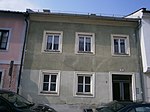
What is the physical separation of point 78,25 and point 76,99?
5.09 m

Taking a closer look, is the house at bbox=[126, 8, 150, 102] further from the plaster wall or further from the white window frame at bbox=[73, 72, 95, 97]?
the white window frame at bbox=[73, 72, 95, 97]

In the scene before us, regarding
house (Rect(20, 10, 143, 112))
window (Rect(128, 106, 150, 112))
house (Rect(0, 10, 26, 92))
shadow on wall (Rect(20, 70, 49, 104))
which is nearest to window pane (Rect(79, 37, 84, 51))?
house (Rect(20, 10, 143, 112))

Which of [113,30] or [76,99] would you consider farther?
[113,30]

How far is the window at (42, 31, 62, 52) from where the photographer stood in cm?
1211

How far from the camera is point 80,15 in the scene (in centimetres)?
1248

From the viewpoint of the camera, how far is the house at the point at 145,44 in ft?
37.8

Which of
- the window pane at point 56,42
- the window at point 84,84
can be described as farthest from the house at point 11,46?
the window at point 84,84

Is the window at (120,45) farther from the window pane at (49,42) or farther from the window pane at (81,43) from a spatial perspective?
the window pane at (49,42)

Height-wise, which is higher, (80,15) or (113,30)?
(80,15)

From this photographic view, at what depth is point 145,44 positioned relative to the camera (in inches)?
472

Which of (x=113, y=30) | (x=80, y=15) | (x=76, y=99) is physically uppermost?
(x=80, y=15)

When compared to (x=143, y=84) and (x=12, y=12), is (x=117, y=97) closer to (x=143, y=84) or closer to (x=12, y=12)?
(x=143, y=84)

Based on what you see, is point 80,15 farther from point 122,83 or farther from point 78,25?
point 122,83

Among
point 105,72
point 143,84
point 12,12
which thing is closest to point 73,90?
point 105,72
